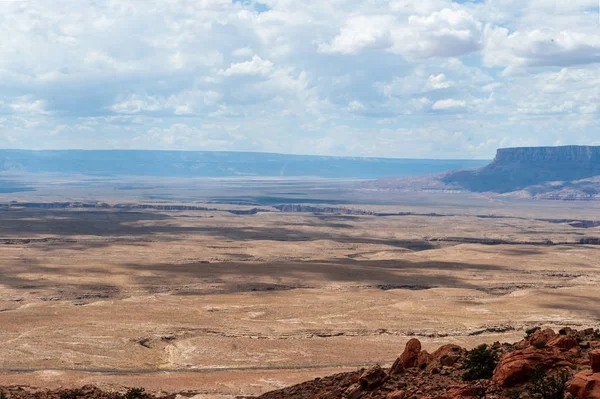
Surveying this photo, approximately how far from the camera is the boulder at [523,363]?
18.6 meters

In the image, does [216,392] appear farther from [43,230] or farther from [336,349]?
[43,230]

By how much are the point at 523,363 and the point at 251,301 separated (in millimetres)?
42278

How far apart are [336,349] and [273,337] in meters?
4.72

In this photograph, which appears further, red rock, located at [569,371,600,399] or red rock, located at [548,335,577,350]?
red rock, located at [548,335,577,350]

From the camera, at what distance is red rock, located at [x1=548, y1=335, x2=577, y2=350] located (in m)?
21.0

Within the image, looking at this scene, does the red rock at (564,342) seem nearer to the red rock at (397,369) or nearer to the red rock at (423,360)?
A: the red rock at (423,360)

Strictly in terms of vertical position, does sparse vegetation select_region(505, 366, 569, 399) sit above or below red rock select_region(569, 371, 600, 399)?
below

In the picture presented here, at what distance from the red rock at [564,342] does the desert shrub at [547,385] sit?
2.61m

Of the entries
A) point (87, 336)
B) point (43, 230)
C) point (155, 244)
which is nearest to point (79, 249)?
point (155, 244)

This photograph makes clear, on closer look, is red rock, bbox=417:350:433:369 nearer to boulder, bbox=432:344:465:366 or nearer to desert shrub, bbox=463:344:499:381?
boulder, bbox=432:344:465:366

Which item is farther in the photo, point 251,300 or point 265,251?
point 265,251

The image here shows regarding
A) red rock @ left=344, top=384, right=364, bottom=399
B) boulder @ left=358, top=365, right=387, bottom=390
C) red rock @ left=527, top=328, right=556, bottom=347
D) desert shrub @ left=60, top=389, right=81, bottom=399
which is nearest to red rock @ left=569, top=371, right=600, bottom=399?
red rock @ left=527, top=328, right=556, bottom=347

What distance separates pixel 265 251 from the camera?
10119 centimetres

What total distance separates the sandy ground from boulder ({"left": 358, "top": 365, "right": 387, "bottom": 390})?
12.7 meters
